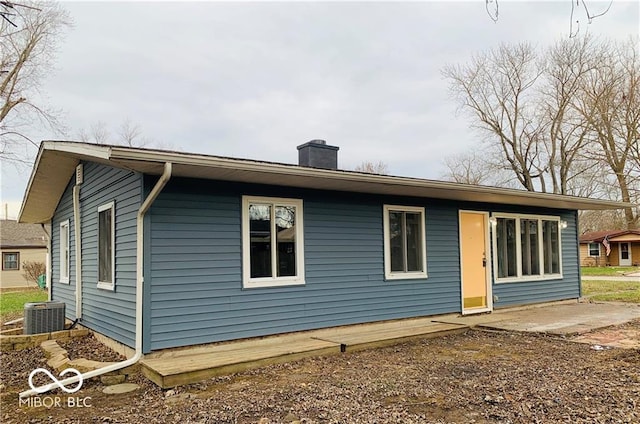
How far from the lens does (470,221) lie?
27.7 feet

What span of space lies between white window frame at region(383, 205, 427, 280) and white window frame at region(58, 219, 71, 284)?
17.7ft

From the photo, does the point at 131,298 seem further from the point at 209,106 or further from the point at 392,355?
the point at 209,106

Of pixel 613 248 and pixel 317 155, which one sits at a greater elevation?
pixel 317 155

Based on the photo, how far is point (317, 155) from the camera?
24.6ft

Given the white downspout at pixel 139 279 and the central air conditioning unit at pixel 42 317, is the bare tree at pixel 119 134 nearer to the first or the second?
the central air conditioning unit at pixel 42 317

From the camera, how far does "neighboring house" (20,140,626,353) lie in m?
5.27

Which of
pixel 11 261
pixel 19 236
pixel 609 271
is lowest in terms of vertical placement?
pixel 609 271

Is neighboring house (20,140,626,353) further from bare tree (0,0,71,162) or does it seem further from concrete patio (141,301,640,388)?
bare tree (0,0,71,162)

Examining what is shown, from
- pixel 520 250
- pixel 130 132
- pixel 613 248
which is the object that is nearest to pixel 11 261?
pixel 130 132

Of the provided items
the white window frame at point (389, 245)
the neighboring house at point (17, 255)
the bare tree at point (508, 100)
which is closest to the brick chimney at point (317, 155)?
the white window frame at point (389, 245)

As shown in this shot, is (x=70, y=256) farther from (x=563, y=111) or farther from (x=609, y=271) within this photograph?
(x=609, y=271)

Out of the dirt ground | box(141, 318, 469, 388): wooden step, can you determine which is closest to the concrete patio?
box(141, 318, 469, 388): wooden step

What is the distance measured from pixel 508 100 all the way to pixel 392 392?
2280 cm

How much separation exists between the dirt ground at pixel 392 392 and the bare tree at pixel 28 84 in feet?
44.8
